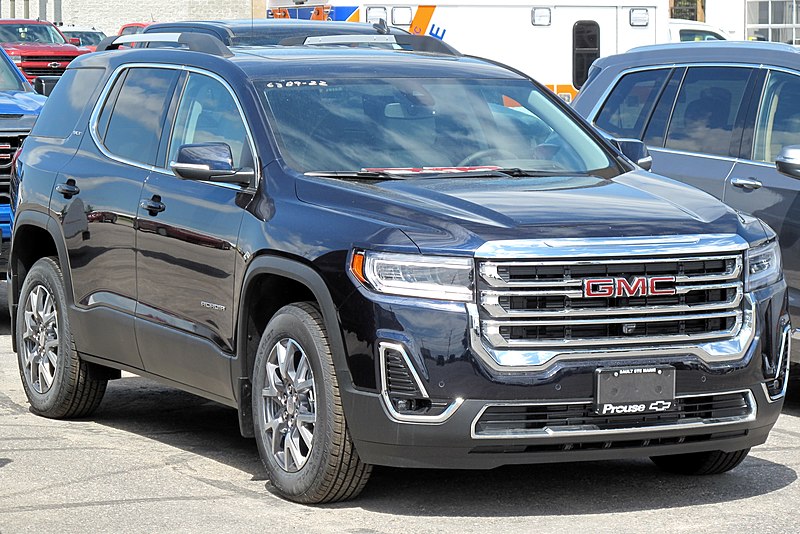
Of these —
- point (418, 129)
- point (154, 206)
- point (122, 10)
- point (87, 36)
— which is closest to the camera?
point (418, 129)

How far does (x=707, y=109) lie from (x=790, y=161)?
1.13 meters

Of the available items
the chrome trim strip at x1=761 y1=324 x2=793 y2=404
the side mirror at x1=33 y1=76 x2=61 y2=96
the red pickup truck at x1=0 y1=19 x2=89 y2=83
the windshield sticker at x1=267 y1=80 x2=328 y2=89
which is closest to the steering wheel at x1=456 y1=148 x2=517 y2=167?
the windshield sticker at x1=267 y1=80 x2=328 y2=89

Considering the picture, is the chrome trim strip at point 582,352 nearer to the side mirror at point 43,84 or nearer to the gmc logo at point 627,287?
the gmc logo at point 627,287

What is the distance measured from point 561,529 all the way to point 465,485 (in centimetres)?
85

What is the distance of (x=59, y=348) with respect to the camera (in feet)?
26.6

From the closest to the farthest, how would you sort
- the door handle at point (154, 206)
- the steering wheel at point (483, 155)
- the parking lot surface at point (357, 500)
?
1. the parking lot surface at point (357, 500)
2. the steering wheel at point (483, 155)
3. the door handle at point (154, 206)

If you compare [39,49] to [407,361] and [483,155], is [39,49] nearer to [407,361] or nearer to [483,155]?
[483,155]

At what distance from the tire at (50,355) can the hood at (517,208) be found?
2175mm

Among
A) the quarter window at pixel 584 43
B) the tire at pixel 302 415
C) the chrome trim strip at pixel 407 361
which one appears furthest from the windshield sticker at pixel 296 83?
the quarter window at pixel 584 43

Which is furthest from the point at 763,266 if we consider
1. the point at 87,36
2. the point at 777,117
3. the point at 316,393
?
A: the point at 87,36

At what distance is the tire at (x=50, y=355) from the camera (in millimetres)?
8000

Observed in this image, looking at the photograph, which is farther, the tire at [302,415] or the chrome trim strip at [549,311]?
the tire at [302,415]

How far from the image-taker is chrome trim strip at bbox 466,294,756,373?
224 inches

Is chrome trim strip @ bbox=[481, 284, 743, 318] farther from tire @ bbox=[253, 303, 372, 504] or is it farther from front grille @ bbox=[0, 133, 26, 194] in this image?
front grille @ bbox=[0, 133, 26, 194]
